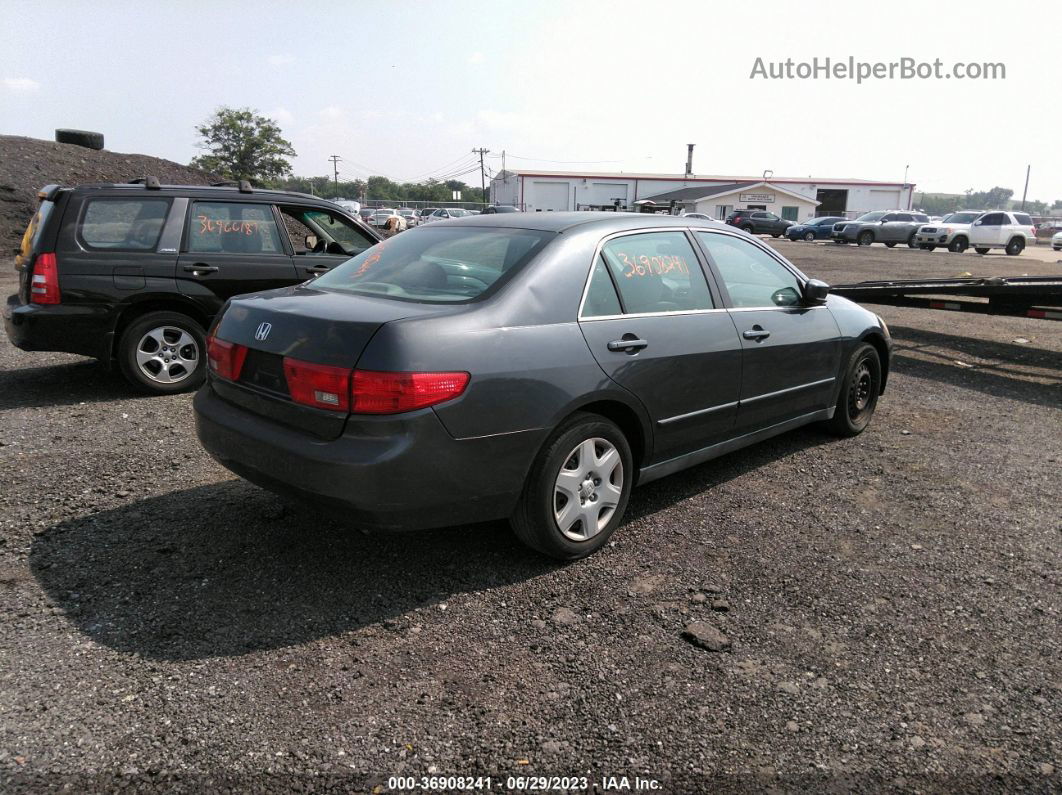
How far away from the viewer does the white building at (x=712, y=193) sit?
67688 mm

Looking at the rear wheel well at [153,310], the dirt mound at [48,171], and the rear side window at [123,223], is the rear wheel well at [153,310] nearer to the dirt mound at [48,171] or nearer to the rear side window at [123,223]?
the rear side window at [123,223]

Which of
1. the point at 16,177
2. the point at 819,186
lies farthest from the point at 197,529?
the point at 819,186

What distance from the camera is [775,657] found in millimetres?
2928

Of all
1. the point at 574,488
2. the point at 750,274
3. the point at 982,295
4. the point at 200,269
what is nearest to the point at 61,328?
the point at 200,269

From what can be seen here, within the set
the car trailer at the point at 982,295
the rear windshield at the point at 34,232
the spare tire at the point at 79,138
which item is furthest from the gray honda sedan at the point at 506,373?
the spare tire at the point at 79,138

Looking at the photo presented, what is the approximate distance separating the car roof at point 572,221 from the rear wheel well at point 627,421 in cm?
91

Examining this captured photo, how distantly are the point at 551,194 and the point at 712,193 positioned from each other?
48.7 feet

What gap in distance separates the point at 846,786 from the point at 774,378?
2.75 m

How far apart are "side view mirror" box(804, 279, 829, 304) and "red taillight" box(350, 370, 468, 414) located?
9.86 feet

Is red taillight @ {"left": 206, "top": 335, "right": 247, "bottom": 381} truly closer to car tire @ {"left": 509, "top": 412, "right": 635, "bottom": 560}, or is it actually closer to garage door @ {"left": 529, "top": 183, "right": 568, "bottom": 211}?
car tire @ {"left": 509, "top": 412, "right": 635, "bottom": 560}

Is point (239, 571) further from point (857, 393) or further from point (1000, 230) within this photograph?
point (1000, 230)

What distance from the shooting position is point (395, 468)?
9.77 feet

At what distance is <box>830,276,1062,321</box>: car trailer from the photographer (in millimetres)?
8281

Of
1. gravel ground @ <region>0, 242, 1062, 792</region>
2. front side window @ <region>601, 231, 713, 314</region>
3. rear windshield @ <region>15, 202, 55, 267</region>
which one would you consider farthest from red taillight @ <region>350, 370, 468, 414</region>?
rear windshield @ <region>15, 202, 55, 267</region>
